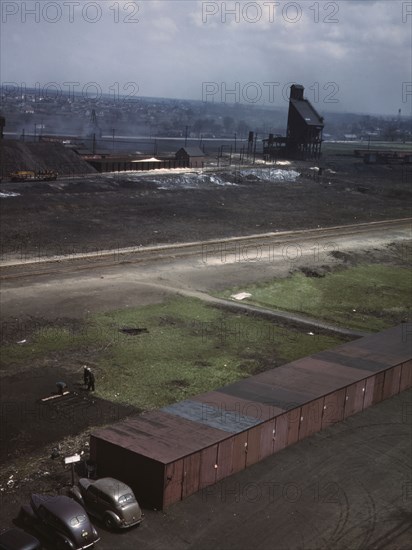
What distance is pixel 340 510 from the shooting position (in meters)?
17.9

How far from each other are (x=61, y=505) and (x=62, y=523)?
1.81 ft

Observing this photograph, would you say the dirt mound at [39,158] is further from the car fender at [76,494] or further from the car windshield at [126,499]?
the car windshield at [126,499]

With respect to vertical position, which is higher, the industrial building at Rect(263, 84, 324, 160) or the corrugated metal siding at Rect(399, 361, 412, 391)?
the industrial building at Rect(263, 84, 324, 160)

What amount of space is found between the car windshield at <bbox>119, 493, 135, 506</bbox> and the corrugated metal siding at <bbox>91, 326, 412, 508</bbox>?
0.72 m

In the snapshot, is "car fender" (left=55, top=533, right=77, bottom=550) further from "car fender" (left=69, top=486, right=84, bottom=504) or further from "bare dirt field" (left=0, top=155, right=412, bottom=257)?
"bare dirt field" (left=0, top=155, right=412, bottom=257)

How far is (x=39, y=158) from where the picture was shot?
264 ft

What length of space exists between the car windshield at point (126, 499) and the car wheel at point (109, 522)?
1.38 feet

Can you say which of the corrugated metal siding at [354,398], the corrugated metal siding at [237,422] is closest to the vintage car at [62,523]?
the corrugated metal siding at [237,422]

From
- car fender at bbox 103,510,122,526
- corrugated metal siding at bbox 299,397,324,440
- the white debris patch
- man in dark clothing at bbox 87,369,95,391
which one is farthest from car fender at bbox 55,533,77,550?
the white debris patch

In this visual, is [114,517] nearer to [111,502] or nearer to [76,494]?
[111,502]

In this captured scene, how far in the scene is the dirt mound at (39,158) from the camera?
249 ft

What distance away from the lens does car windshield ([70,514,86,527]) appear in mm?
15505

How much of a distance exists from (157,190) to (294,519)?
63.4 metres

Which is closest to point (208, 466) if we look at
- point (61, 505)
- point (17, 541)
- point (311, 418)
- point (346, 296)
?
point (61, 505)
